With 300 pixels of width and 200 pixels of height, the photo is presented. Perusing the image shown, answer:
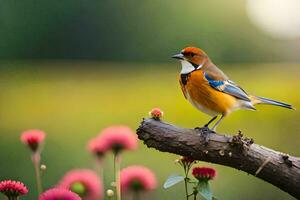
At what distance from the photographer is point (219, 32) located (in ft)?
28.0

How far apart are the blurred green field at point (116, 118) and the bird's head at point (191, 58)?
1.14 metres

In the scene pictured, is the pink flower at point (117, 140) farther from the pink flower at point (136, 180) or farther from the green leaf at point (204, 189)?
the green leaf at point (204, 189)

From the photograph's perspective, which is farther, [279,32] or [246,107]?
[279,32]

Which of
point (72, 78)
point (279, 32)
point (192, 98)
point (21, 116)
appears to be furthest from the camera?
point (279, 32)

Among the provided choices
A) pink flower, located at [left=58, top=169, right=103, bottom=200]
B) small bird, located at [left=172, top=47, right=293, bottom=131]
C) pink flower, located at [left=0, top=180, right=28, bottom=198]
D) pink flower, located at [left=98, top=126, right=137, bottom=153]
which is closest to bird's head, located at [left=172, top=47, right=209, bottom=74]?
small bird, located at [left=172, top=47, right=293, bottom=131]

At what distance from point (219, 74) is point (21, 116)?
2805mm

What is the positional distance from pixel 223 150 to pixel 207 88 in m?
0.30

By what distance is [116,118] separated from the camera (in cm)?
431

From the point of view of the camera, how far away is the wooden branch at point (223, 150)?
154cm

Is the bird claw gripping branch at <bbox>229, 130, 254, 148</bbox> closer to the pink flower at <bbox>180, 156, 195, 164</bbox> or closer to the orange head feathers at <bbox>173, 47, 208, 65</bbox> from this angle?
the pink flower at <bbox>180, 156, 195, 164</bbox>

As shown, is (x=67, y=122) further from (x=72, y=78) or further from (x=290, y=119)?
(x=72, y=78)

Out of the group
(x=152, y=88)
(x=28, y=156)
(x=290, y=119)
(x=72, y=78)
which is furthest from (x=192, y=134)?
(x=72, y=78)

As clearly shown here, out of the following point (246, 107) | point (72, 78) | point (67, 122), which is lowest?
point (246, 107)

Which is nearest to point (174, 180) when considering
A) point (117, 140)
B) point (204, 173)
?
point (204, 173)
